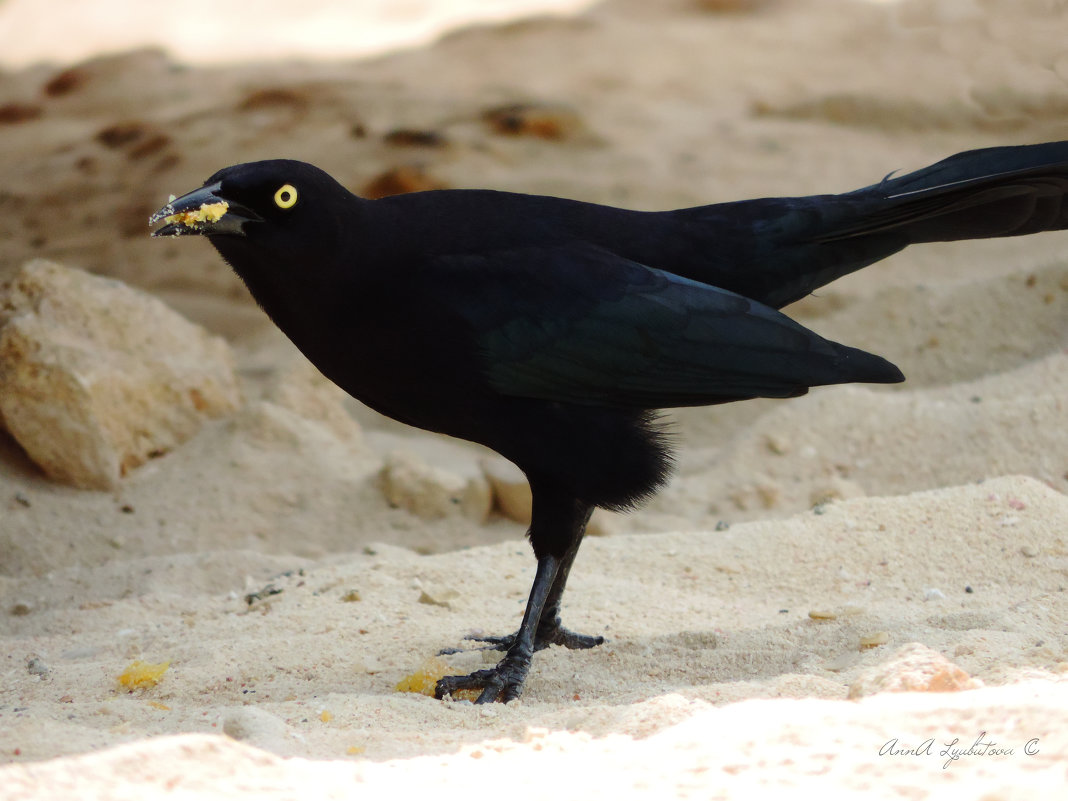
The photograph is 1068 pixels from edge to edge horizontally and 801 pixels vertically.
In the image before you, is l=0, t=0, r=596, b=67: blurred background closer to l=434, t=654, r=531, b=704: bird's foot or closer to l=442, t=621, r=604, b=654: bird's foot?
l=442, t=621, r=604, b=654: bird's foot

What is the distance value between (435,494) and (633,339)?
225 centimetres

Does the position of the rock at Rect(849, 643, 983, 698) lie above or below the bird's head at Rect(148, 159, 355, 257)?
below

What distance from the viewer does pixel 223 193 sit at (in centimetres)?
341

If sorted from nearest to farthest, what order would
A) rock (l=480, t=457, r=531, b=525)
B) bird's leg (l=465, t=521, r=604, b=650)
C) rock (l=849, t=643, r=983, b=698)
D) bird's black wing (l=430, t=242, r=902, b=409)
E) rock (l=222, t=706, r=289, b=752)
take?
1. rock (l=222, t=706, r=289, b=752)
2. rock (l=849, t=643, r=983, b=698)
3. bird's black wing (l=430, t=242, r=902, b=409)
4. bird's leg (l=465, t=521, r=604, b=650)
5. rock (l=480, t=457, r=531, b=525)

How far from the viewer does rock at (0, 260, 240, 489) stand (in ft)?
17.2

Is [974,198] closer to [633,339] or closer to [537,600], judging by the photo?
[633,339]

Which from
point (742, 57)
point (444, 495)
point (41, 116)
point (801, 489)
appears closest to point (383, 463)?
point (444, 495)

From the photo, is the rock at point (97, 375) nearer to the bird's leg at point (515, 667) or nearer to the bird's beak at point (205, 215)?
the bird's beak at point (205, 215)

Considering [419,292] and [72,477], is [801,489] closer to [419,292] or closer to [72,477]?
[419,292]

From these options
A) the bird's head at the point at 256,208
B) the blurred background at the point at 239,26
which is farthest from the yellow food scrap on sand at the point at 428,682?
the blurred background at the point at 239,26

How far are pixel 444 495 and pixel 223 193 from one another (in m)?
2.56

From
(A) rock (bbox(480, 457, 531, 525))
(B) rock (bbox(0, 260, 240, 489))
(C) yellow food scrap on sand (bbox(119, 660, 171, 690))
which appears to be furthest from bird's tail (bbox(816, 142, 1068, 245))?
(B) rock (bbox(0, 260, 240, 489))

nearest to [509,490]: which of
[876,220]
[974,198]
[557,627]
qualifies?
[557,627]

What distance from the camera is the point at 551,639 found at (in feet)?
13.2
